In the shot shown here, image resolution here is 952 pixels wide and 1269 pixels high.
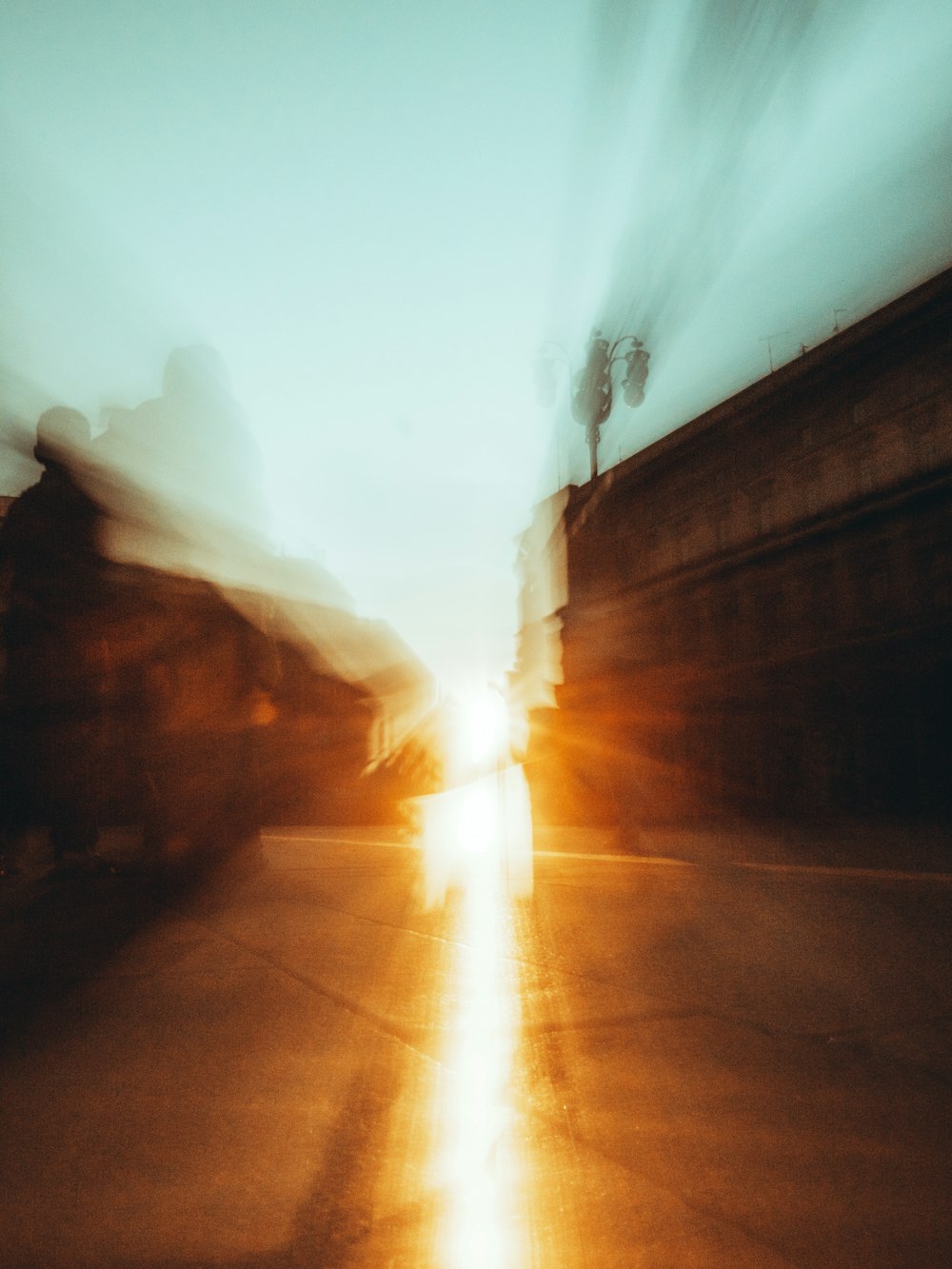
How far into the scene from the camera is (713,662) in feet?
59.8

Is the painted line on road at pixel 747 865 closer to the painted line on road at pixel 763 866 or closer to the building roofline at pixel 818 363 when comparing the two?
the painted line on road at pixel 763 866

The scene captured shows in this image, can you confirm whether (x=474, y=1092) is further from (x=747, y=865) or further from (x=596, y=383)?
(x=596, y=383)

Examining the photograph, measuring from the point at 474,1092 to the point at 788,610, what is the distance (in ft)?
50.6

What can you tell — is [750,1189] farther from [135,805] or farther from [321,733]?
[321,733]

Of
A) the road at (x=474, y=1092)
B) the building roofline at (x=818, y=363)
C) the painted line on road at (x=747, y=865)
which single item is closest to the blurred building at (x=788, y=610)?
the building roofline at (x=818, y=363)

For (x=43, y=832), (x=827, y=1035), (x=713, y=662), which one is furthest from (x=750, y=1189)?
(x=713, y=662)

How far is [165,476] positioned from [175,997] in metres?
56.9

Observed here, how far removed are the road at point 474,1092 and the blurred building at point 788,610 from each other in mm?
7498

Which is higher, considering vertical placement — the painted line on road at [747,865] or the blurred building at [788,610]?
the blurred building at [788,610]

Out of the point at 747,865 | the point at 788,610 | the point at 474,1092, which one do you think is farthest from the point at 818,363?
the point at 474,1092

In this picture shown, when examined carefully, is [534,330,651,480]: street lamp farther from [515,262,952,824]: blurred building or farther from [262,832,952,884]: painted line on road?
[262,832,952,884]: painted line on road

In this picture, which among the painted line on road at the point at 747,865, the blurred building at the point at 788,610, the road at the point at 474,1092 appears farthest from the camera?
the blurred building at the point at 788,610

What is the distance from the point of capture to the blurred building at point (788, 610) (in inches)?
553

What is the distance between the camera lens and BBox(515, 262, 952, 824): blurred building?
14039 mm
